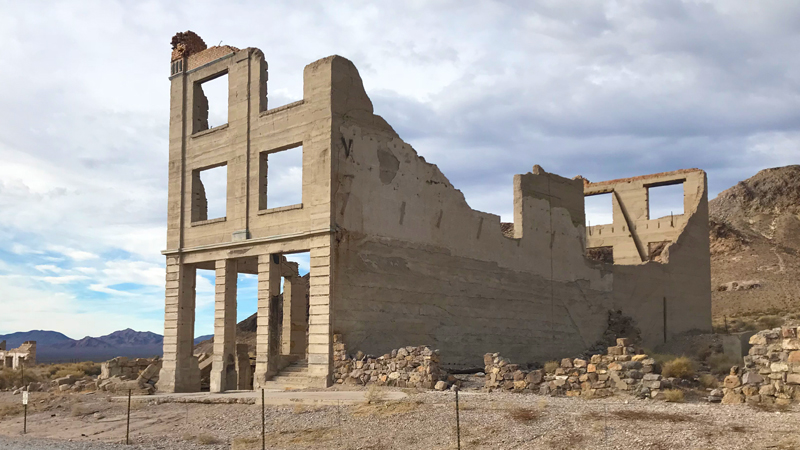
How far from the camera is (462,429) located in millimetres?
10836

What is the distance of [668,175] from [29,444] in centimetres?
2561

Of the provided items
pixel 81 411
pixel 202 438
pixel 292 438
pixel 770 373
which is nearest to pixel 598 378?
pixel 770 373

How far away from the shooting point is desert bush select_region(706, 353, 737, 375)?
18.3m

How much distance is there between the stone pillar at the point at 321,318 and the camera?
1767cm

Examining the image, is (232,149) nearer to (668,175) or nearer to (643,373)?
(643,373)

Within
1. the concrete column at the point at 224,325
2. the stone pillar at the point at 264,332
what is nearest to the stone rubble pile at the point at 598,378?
the stone pillar at the point at 264,332

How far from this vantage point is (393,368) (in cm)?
1680

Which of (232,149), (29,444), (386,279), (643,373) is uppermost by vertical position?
(232,149)

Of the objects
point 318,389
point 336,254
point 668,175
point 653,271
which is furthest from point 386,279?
point 668,175

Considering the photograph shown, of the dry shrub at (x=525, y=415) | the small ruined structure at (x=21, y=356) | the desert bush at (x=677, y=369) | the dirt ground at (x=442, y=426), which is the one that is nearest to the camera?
the dirt ground at (x=442, y=426)

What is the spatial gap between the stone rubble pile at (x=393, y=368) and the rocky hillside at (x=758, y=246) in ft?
94.3

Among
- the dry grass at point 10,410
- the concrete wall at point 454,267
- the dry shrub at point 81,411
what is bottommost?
the dry grass at point 10,410

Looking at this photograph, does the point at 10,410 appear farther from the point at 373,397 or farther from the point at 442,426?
the point at 442,426

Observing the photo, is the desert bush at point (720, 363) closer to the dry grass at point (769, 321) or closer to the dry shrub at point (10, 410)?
the dry grass at point (769, 321)
